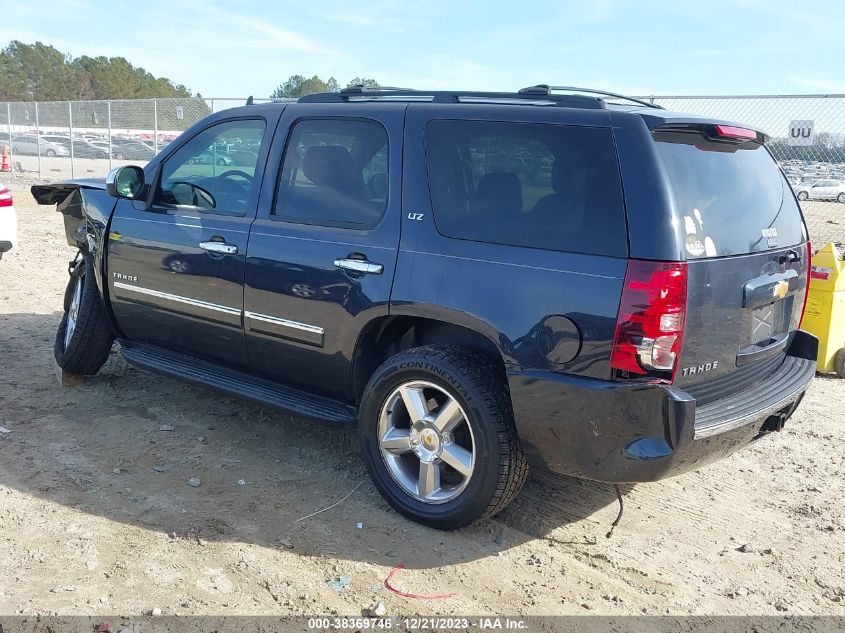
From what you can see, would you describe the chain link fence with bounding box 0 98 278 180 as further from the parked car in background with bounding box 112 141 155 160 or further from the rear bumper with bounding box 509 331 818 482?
the rear bumper with bounding box 509 331 818 482

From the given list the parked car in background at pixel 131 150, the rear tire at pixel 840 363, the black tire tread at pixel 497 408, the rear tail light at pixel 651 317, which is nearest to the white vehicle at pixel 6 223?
the black tire tread at pixel 497 408

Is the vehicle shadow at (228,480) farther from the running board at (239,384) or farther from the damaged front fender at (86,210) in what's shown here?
the damaged front fender at (86,210)

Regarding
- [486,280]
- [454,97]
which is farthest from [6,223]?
[486,280]

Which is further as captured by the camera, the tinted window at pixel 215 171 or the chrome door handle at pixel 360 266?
the tinted window at pixel 215 171

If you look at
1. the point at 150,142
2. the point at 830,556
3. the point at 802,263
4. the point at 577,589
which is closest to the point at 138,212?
the point at 577,589

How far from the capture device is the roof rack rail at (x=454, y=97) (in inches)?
A: 126

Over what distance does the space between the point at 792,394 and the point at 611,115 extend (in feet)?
5.20

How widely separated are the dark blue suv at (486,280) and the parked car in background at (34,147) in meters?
22.7

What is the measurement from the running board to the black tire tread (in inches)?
28.7

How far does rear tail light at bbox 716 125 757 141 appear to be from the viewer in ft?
10.3

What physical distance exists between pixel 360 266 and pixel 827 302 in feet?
13.6

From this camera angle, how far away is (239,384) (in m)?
4.16

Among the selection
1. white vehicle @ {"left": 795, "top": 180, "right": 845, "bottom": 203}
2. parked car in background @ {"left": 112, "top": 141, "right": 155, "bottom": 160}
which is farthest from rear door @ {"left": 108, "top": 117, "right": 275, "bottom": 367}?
parked car in background @ {"left": 112, "top": 141, "right": 155, "bottom": 160}

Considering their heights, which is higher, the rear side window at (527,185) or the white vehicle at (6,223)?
the rear side window at (527,185)
